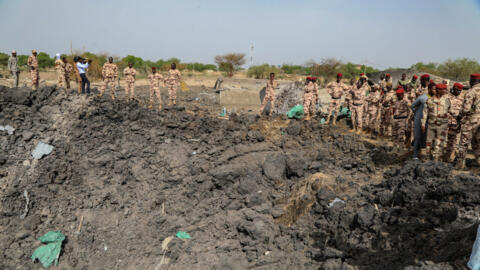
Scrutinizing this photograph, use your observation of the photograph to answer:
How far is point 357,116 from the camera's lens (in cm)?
891

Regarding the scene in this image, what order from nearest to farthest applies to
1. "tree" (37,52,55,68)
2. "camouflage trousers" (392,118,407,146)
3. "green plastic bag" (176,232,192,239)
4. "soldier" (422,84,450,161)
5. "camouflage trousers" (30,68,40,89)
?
"green plastic bag" (176,232,192,239), "soldier" (422,84,450,161), "camouflage trousers" (392,118,407,146), "camouflage trousers" (30,68,40,89), "tree" (37,52,55,68)

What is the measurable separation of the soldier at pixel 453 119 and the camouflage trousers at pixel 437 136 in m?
0.14

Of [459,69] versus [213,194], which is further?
[459,69]

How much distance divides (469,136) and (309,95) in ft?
15.9

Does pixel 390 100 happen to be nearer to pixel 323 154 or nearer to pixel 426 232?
pixel 323 154

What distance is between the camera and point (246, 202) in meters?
6.15

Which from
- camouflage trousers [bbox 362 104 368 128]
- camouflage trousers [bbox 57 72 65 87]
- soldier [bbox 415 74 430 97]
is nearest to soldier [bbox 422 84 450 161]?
soldier [bbox 415 74 430 97]

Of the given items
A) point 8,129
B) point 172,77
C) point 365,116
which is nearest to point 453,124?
point 365,116

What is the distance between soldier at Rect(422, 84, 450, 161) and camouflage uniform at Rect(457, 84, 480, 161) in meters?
0.30

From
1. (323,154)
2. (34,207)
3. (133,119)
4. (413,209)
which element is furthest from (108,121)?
(413,209)

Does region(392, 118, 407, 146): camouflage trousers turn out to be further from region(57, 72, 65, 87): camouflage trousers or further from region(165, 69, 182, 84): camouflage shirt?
region(57, 72, 65, 87): camouflage trousers

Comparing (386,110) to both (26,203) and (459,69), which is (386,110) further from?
(459,69)

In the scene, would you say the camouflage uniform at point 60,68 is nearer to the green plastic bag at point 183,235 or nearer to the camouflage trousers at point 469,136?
the green plastic bag at point 183,235

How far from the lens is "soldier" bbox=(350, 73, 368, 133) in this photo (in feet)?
28.7
